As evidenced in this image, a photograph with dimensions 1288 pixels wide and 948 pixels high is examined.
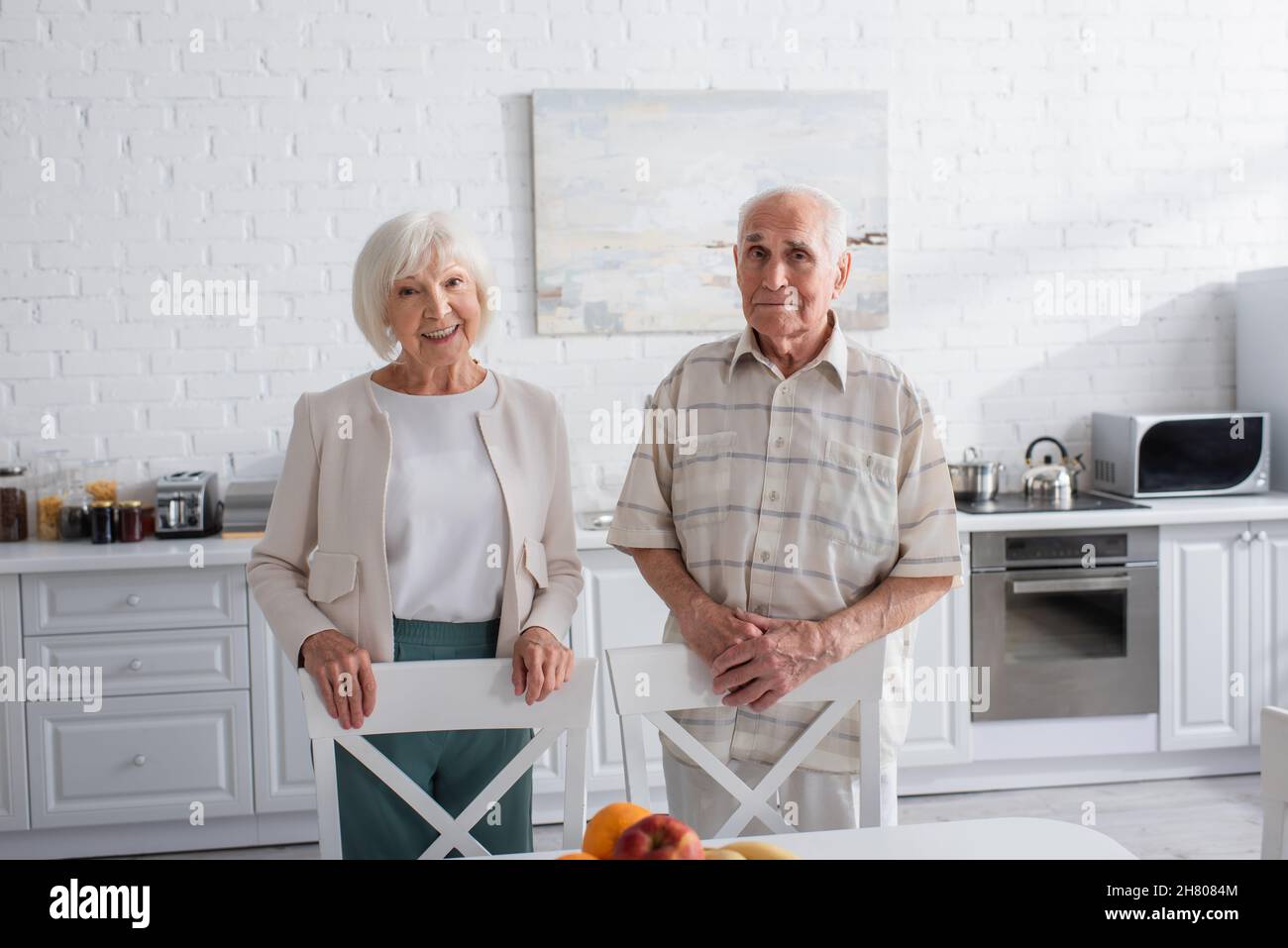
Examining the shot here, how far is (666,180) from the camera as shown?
3613 mm

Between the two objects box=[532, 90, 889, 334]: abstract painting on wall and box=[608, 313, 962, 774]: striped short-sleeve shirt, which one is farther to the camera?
box=[532, 90, 889, 334]: abstract painting on wall

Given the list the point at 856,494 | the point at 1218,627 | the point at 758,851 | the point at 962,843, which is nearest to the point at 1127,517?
the point at 1218,627

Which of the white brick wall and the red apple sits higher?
the white brick wall

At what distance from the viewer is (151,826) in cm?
313

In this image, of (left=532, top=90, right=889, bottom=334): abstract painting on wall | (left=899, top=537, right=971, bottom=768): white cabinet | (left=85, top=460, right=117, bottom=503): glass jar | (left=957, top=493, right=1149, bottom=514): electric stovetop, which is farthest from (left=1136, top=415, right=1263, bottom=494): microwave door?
(left=85, top=460, right=117, bottom=503): glass jar

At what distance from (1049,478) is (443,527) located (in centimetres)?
253

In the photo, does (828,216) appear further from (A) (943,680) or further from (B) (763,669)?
(A) (943,680)

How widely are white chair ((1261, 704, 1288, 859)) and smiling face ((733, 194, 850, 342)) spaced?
840 millimetres

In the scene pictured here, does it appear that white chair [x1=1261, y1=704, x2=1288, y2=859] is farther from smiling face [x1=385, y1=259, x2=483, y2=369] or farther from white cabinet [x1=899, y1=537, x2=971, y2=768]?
white cabinet [x1=899, y1=537, x2=971, y2=768]

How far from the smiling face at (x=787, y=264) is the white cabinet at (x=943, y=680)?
69.8 inches

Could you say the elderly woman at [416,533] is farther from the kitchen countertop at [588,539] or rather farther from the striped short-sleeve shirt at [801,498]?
the kitchen countertop at [588,539]

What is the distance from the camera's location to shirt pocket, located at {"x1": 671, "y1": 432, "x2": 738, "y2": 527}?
5.75 ft

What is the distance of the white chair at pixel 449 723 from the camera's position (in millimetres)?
1489
